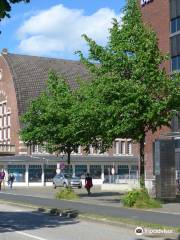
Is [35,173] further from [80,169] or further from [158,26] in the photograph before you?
[158,26]

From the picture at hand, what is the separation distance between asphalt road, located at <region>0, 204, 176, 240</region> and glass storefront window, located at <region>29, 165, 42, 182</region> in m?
52.6

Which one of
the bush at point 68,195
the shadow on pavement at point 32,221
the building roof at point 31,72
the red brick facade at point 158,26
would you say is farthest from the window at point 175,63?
the building roof at point 31,72

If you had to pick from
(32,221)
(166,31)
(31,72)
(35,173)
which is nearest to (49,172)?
(35,173)

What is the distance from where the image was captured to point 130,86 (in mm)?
26812

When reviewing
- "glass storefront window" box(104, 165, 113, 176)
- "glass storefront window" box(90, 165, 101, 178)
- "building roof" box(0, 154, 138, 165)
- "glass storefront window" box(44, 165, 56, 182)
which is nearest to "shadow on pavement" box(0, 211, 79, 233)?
"building roof" box(0, 154, 138, 165)

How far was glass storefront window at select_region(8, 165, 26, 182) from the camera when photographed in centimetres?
7362

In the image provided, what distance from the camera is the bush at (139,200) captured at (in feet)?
82.6

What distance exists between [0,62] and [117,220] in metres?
74.5

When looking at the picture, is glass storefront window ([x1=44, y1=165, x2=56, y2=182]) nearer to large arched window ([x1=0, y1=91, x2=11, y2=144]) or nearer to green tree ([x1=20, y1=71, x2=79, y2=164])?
large arched window ([x1=0, y1=91, x2=11, y2=144])

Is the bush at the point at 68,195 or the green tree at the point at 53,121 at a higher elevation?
the green tree at the point at 53,121

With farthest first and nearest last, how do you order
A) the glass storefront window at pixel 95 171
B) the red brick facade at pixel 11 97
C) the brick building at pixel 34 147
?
1. the red brick facade at pixel 11 97
2. the glass storefront window at pixel 95 171
3. the brick building at pixel 34 147

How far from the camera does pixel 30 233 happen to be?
53.4 ft

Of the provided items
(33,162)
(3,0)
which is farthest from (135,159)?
(3,0)

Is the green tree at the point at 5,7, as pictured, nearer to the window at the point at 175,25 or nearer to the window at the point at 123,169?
the window at the point at 175,25
